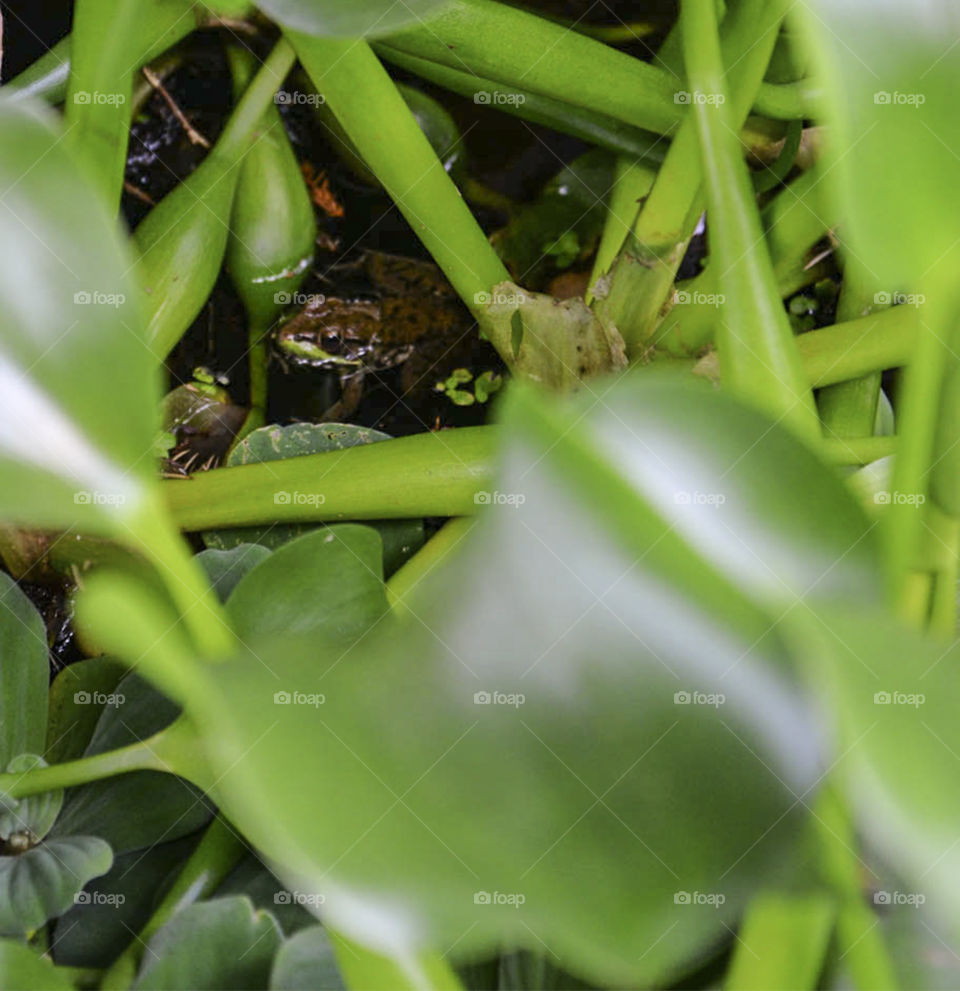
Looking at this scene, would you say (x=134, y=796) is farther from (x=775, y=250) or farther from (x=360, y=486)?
(x=775, y=250)

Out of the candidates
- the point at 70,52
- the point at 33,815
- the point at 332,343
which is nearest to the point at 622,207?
the point at 332,343

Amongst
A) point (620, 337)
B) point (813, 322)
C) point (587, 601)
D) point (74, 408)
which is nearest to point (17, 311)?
point (74, 408)

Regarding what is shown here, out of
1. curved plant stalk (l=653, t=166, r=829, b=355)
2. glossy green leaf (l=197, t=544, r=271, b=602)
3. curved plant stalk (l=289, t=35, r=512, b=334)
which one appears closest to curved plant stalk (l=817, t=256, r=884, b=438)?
curved plant stalk (l=653, t=166, r=829, b=355)

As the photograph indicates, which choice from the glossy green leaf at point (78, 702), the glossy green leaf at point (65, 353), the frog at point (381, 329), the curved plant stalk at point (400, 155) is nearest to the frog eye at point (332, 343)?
the frog at point (381, 329)

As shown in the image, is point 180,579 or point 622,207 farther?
point 622,207

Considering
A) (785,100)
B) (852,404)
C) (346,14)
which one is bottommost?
(852,404)

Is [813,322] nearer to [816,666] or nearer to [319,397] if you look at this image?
[319,397]
